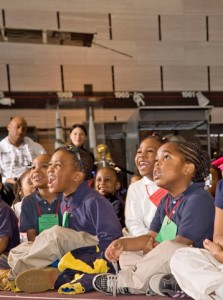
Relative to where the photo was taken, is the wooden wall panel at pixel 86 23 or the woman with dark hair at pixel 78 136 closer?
the woman with dark hair at pixel 78 136

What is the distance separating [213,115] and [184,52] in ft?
4.10

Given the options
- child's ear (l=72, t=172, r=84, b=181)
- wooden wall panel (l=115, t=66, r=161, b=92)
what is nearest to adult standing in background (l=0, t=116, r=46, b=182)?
wooden wall panel (l=115, t=66, r=161, b=92)

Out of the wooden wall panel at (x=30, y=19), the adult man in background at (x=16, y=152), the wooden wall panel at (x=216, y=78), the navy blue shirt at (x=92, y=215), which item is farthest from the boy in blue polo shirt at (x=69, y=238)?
the wooden wall panel at (x=216, y=78)

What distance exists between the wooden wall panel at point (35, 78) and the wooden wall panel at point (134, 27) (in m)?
1.11

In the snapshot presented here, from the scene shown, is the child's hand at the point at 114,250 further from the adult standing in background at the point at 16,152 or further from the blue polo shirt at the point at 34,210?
the adult standing in background at the point at 16,152

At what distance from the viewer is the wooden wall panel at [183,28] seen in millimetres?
9641

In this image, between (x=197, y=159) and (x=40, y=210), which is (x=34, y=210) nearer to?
(x=40, y=210)

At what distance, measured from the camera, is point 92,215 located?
3.65m

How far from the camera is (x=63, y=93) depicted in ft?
28.6

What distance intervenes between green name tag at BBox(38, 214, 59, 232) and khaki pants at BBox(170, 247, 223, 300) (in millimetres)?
1381

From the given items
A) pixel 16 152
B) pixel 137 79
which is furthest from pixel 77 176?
pixel 137 79

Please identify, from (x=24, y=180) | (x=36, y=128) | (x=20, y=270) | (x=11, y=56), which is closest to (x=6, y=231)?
(x=20, y=270)

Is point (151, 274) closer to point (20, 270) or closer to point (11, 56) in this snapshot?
point (20, 270)

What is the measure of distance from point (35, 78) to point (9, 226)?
5323 mm
